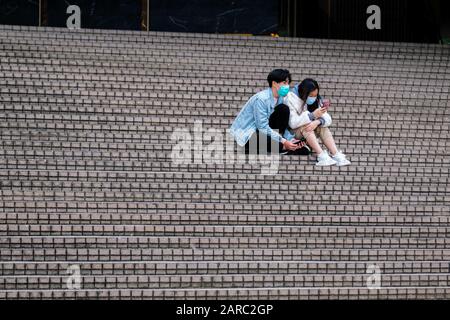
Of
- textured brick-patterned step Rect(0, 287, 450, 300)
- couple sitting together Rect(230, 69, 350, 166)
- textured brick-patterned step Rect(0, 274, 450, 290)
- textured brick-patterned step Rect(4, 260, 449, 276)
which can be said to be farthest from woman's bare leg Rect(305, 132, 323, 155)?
textured brick-patterned step Rect(0, 287, 450, 300)

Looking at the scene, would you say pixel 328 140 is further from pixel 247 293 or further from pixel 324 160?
pixel 247 293

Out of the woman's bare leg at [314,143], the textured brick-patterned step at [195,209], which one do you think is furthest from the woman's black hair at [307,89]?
the textured brick-patterned step at [195,209]

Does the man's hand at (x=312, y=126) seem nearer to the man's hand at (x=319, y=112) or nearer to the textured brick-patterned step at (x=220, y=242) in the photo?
the man's hand at (x=319, y=112)

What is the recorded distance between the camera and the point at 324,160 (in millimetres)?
9562

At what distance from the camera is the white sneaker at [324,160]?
31.3 ft

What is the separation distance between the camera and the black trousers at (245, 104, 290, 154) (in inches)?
384

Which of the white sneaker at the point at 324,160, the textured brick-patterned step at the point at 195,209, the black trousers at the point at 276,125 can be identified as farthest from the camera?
the black trousers at the point at 276,125

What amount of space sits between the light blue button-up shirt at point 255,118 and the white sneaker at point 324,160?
43 cm

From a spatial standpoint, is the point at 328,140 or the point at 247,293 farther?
the point at 328,140

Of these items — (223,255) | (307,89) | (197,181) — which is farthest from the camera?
(307,89)

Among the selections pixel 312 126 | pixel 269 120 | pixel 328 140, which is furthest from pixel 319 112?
pixel 269 120

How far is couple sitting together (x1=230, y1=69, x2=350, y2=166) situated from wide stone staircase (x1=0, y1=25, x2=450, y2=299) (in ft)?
0.61

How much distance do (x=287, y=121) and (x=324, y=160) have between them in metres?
0.57
